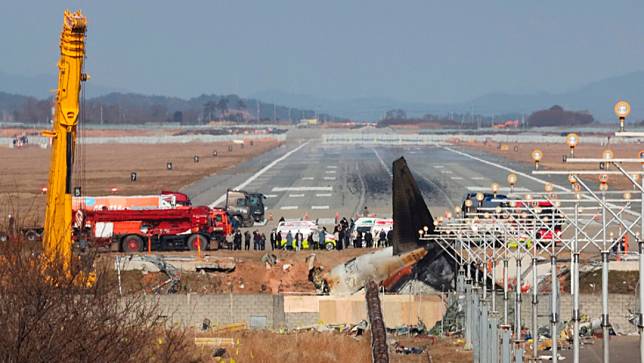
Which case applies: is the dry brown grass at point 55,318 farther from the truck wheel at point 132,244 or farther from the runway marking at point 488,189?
the runway marking at point 488,189

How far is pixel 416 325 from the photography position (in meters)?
50.1

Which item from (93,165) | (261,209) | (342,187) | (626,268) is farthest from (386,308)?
(93,165)

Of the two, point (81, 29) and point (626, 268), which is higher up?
point (81, 29)

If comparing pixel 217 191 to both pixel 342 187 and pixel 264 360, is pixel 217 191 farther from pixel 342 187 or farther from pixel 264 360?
pixel 264 360

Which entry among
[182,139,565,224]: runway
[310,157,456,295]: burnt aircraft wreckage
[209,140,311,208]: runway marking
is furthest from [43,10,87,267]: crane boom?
[209,140,311,208]: runway marking

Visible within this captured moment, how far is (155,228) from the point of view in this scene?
7156 centimetres

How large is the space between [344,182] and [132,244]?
6064cm

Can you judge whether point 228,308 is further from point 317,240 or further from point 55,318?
point 55,318

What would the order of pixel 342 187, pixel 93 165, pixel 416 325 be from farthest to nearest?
pixel 93 165 < pixel 342 187 < pixel 416 325

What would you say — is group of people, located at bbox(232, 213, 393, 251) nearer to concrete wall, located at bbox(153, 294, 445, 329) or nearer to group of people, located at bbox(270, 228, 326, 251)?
group of people, located at bbox(270, 228, 326, 251)

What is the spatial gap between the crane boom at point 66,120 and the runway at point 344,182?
45.2 metres

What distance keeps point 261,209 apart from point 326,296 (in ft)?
115

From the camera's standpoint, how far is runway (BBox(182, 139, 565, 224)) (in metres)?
99.6

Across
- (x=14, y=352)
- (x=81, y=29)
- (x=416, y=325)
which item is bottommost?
(x=416, y=325)
